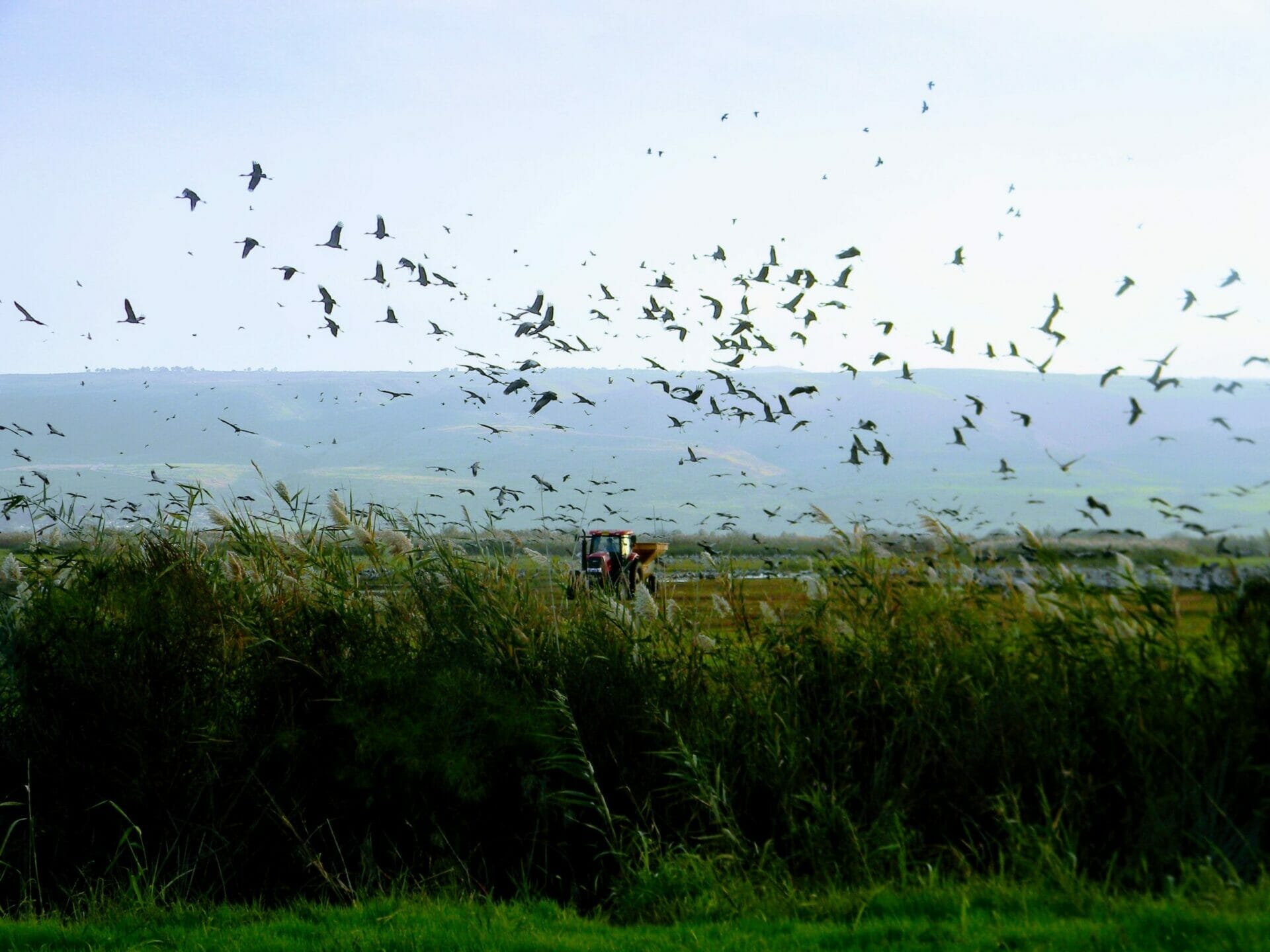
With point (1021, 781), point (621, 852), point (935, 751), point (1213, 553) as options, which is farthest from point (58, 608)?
point (1213, 553)

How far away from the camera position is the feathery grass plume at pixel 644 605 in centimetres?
737

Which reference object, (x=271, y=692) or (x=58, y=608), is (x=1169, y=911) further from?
(x=58, y=608)

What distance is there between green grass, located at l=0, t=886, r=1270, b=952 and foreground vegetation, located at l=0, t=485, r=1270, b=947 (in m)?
0.07

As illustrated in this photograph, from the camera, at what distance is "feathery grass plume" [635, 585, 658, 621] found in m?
7.37

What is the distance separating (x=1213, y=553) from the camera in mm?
6883

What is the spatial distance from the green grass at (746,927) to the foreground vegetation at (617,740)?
68mm

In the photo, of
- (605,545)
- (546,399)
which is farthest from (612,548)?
(546,399)

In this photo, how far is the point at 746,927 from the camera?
210 inches

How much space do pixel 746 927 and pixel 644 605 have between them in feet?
8.30

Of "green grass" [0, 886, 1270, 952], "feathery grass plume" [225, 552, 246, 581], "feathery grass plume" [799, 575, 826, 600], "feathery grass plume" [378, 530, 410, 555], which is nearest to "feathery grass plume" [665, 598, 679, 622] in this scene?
"feathery grass plume" [799, 575, 826, 600]

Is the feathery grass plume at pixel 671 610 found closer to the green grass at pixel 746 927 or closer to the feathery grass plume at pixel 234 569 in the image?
the green grass at pixel 746 927

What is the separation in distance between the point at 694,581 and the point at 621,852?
253 centimetres


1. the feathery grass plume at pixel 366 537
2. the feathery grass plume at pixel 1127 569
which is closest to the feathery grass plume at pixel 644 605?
the feathery grass plume at pixel 366 537

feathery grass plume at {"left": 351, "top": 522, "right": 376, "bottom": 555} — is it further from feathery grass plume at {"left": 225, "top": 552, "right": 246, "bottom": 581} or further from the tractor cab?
the tractor cab
